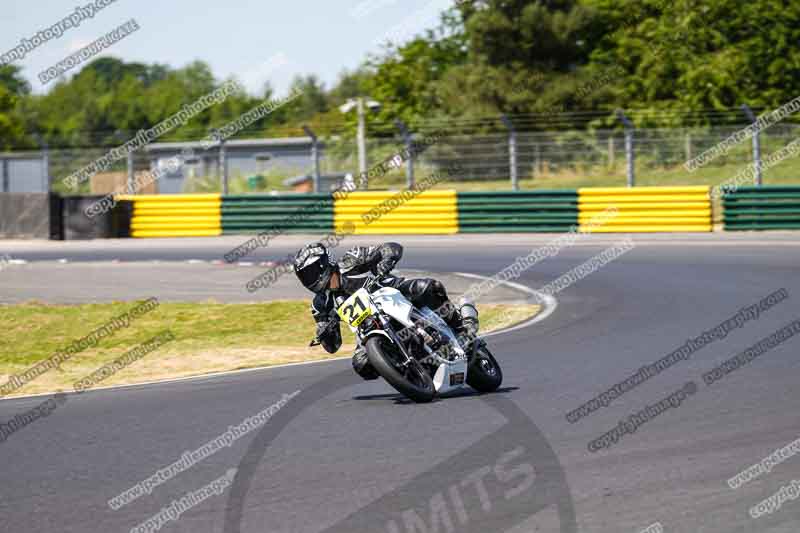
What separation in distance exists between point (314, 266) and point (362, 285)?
1.41 ft

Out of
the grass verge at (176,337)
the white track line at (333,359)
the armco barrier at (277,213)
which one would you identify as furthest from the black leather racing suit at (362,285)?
the armco barrier at (277,213)

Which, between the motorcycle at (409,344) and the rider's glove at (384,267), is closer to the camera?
the motorcycle at (409,344)

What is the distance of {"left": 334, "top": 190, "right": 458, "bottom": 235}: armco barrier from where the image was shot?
2667 cm

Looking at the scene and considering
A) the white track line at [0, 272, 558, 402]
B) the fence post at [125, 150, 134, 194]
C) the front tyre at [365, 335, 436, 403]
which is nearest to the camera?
the front tyre at [365, 335, 436, 403]

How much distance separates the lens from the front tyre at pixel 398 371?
331 inches

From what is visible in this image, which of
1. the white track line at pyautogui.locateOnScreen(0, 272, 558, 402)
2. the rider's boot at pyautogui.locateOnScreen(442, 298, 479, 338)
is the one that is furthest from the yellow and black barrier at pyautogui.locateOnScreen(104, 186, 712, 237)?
the rider's boot at pyautogui.locateOnScreen(442, 298, 479, 338)

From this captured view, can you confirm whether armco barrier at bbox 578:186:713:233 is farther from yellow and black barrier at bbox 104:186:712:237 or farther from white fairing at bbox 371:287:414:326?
white fairing at bbox 371:287:414:326

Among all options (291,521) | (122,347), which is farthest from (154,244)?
(291,521)

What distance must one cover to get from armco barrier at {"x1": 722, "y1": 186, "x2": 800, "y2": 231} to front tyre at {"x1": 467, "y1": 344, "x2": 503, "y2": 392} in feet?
53.7

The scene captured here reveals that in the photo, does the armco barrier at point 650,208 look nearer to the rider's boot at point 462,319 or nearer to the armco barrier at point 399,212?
the armco barrier at point 399,212

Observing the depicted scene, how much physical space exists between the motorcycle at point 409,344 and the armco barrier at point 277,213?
60.9 feet

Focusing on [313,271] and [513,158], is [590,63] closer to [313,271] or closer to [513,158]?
[513,158]

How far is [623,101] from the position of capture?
46719mm

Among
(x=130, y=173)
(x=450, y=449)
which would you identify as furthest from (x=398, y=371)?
(x=130, y=173)
